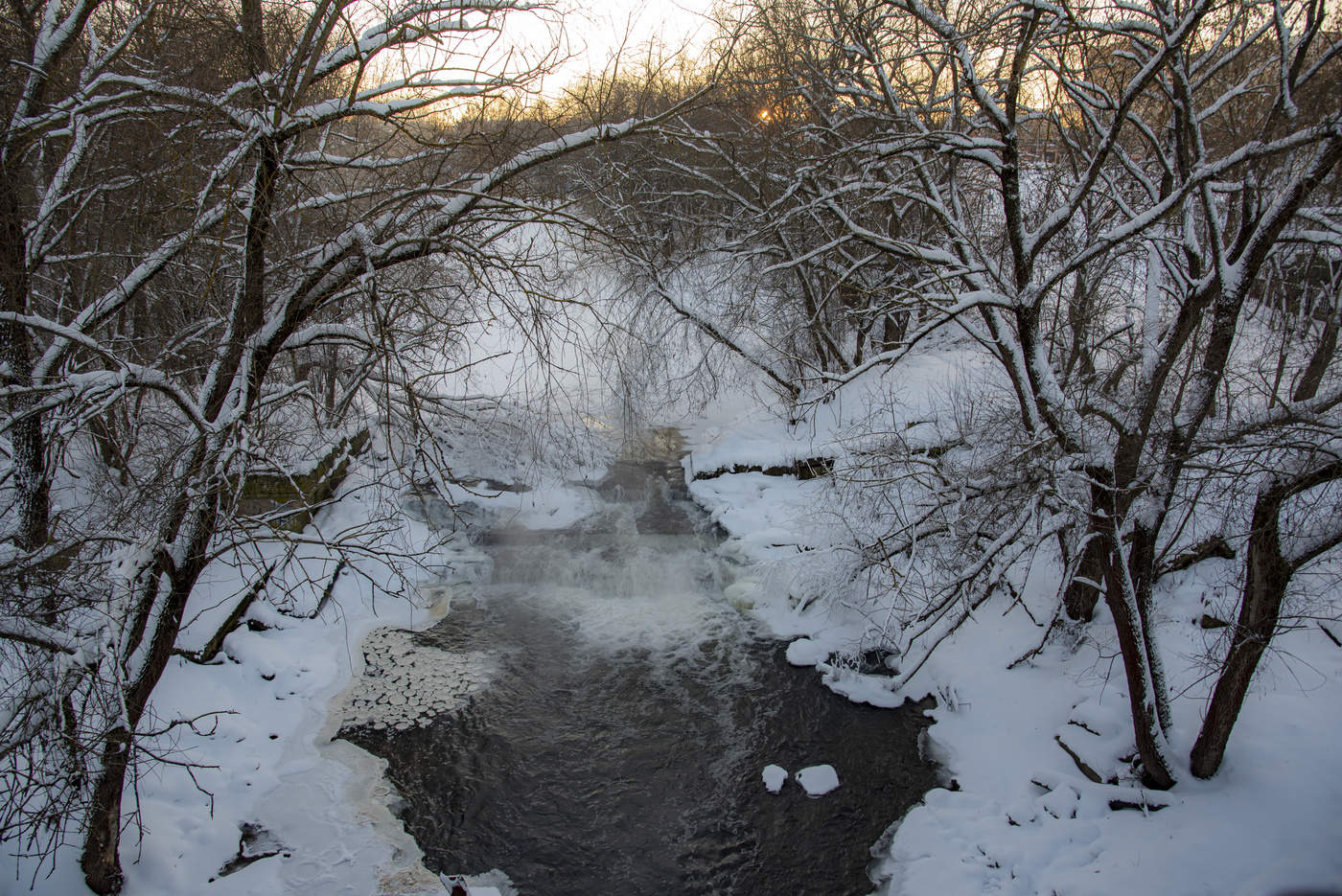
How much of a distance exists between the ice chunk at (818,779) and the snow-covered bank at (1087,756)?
718mm

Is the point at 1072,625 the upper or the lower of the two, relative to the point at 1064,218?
lower

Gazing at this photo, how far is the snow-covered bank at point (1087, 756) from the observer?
4992 mm

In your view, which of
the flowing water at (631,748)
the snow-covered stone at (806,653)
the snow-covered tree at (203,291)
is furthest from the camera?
the snow-covered stone at (806,653)

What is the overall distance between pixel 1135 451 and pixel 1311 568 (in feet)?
5.59

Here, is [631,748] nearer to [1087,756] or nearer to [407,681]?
[407,681]

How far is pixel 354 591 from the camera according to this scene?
9.91 meters

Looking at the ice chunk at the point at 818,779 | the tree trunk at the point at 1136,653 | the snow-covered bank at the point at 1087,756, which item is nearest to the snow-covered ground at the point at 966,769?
the snow-covered bank at the point at 1087,756

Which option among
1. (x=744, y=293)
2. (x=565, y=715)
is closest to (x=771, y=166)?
(x=744, y=293)

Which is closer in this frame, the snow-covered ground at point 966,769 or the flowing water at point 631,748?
the snow-covered ground at point 966,769

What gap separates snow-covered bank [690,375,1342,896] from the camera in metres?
4.99

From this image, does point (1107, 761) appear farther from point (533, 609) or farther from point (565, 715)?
point (533, 609)

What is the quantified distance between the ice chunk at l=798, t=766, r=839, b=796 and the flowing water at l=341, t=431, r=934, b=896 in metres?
0.08

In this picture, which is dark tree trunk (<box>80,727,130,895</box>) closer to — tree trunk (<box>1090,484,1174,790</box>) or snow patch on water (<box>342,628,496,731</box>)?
snow patch on water (<box>342,628,496,731</box>)

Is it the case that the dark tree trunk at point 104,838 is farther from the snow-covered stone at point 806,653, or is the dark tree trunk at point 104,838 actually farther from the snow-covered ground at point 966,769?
the snow-covered stone at point 806,653
